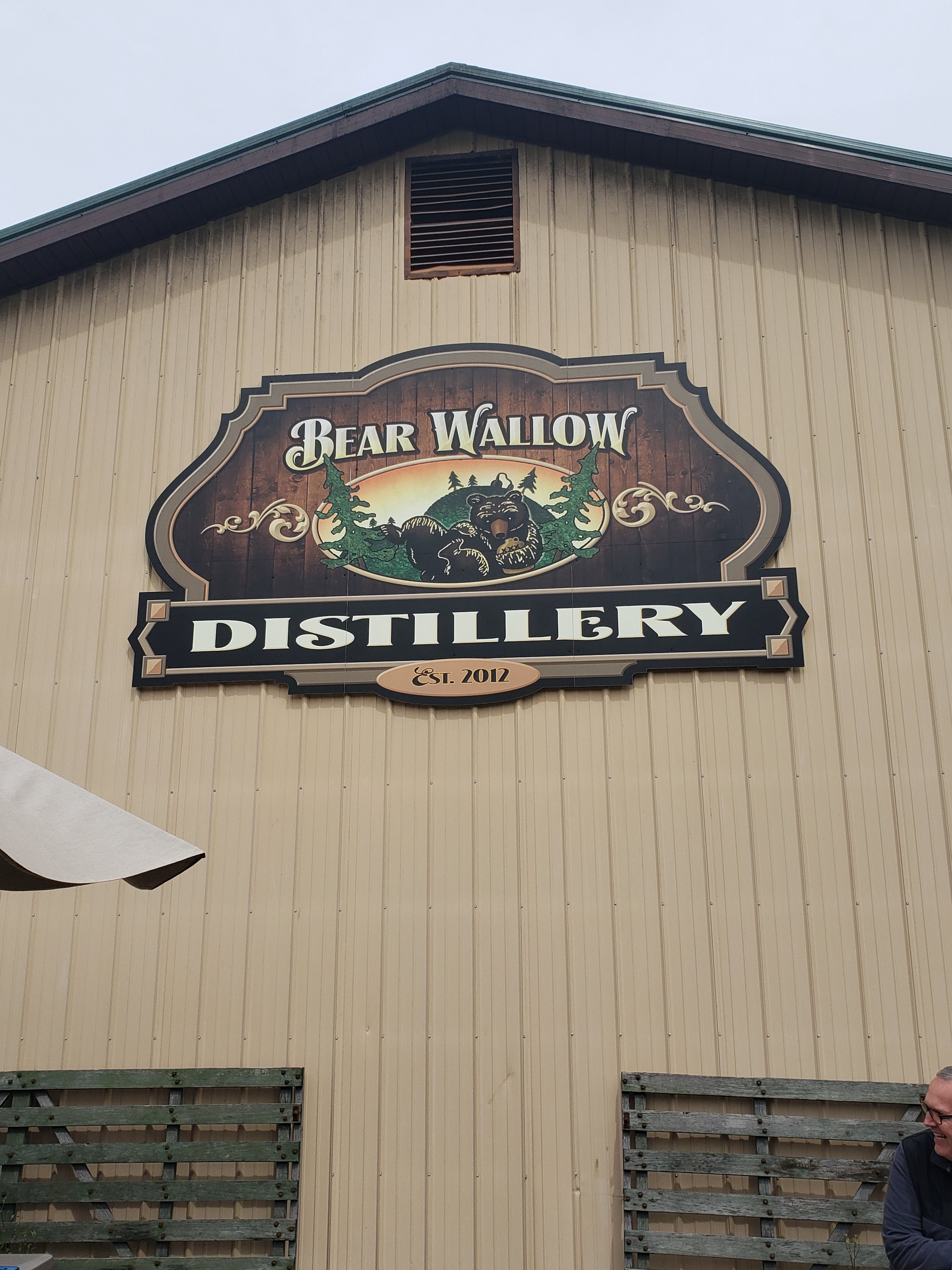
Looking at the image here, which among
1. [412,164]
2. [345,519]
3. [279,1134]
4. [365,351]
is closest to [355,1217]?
[279,1134]

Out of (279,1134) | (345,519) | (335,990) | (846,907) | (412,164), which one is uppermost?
(412,164)

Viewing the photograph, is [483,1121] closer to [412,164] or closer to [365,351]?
[365,351]

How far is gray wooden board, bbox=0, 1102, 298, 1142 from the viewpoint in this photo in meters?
6.09

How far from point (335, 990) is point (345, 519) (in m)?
2.93

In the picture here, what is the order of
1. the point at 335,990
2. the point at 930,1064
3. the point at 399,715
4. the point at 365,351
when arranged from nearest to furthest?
the point at 930,1064 < the point at 335,990 < the point at 399,715 < the point at 365,351

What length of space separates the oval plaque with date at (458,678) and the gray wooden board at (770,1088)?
2.29 metres

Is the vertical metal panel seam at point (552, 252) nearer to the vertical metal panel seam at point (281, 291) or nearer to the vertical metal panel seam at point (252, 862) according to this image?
the vertical metal panel seam at point (281, 291)

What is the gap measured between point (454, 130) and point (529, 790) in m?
4.77

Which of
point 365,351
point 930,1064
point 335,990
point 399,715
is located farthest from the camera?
point 365,351

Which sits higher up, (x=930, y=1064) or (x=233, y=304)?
(x=233, y=304)

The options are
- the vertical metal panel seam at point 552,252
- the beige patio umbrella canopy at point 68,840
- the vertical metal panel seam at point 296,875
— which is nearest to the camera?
the beige patio umbrella canopy at point 68,840

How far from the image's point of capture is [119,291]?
25.7 ft

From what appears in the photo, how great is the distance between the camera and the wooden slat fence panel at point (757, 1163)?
5.67m

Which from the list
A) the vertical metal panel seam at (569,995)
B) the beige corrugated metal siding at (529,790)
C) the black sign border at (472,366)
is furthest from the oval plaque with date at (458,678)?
the black sign border at (472,366)
